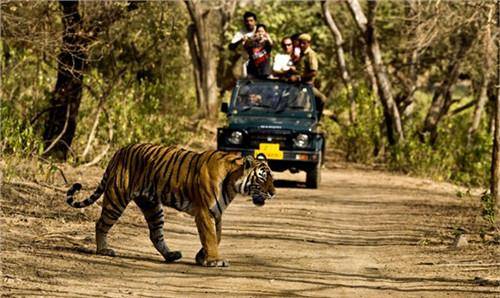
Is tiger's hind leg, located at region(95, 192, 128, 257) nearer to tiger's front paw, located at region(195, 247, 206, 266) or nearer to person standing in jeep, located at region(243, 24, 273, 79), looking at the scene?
tiger's front paw, located at region(195, 247, 206, 266)

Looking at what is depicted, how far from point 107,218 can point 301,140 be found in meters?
8.20

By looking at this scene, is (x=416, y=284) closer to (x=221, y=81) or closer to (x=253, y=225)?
(x=253, y=225)

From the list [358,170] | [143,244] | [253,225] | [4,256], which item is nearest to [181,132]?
[358,170]

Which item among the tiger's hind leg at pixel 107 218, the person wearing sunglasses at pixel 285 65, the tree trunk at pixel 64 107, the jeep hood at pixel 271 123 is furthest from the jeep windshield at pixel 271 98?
the tiger's hind leg at pixel 107 218

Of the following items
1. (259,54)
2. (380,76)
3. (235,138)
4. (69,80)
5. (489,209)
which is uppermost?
(259,54)

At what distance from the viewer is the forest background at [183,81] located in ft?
58.1

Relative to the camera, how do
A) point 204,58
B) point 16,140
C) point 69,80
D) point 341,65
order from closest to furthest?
1. point 16,140
2. point 69,80
3. point 341,65
4. point 204,58

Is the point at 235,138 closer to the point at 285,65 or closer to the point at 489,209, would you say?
Answer: the point at 285,65

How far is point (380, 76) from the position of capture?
959 inches

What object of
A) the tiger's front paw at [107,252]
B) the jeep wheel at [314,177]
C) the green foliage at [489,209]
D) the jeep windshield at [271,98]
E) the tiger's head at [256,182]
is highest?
the jeep windshield at [271,98]

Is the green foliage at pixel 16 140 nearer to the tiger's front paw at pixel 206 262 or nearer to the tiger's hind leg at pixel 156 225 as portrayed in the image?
the tiger's hind leg at pixel 156 225

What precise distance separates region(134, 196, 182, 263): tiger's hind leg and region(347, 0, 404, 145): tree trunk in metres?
14.0

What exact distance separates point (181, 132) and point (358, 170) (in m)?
4.02

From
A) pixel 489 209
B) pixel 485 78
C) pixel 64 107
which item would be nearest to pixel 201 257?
pixel 489 209
